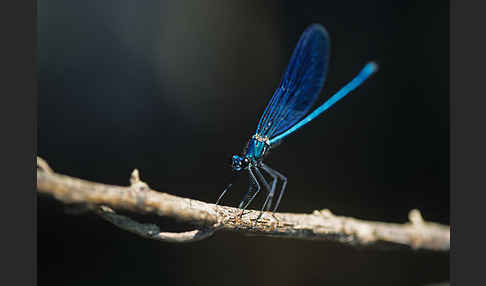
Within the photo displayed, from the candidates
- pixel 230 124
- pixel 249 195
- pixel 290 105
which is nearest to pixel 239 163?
pixel 249 195

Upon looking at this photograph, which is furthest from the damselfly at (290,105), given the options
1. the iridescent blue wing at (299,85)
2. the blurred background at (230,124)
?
the blurred background at (230,124)

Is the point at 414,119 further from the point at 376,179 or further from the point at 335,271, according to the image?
the point at 335,271

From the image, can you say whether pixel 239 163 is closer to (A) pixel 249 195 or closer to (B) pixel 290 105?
(A) pixel 249 195

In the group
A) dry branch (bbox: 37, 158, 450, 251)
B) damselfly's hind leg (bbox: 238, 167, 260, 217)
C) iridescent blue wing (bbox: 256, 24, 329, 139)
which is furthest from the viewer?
iridescent blue wing (bbox: 256, 24, 329, 139)

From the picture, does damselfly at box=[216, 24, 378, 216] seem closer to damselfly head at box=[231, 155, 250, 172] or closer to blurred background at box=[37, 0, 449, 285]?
damselfly head at box=[231, 155, 250, 172]

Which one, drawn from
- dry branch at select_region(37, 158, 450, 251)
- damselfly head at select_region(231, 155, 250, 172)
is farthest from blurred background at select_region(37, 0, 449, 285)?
damselfly head at select_region(231, 155, 250, 172)

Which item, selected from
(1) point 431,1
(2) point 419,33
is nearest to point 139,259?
(2) point 419,33
